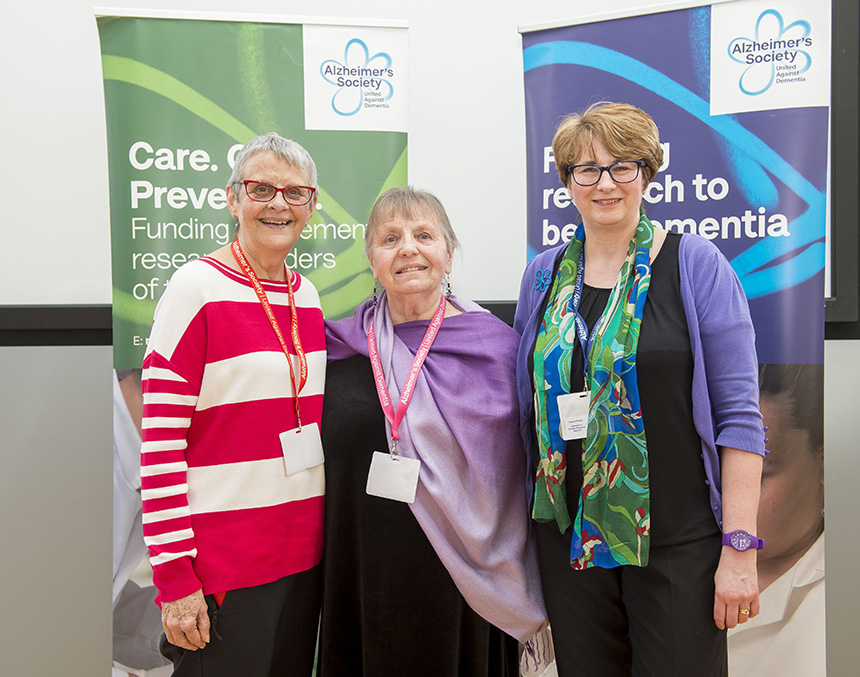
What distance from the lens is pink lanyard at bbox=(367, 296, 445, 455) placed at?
153 centimetres

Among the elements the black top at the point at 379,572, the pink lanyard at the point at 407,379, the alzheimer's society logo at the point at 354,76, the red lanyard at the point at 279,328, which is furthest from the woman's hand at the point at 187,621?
the alzheimer's society logo at the point at 354,76

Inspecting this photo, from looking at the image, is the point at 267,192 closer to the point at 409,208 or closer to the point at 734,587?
the point at 409,208

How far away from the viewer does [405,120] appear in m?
2.12

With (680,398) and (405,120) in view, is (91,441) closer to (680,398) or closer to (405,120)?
(405,120)

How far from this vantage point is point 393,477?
4.92 ft

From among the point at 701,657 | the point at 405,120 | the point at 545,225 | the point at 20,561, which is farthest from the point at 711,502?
the point at 20,561

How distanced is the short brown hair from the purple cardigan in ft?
0.94

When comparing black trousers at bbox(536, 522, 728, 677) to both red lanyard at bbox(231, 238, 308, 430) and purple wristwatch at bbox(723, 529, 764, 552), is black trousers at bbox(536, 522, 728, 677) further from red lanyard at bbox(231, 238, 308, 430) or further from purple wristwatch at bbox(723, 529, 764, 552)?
red lanyard at bbox(231, 238, 308, 430)

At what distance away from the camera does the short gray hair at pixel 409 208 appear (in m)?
1.65

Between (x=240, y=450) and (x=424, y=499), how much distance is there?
47cm

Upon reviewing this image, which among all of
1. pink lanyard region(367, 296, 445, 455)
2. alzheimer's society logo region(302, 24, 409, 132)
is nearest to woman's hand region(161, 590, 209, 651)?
pink lanyard region(367, 296, 445, 455)

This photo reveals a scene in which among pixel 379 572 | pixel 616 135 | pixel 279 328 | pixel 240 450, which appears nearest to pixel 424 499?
pixel 379 572

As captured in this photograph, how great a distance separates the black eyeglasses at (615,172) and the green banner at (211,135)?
82 cm

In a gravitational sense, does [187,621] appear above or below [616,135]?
below
